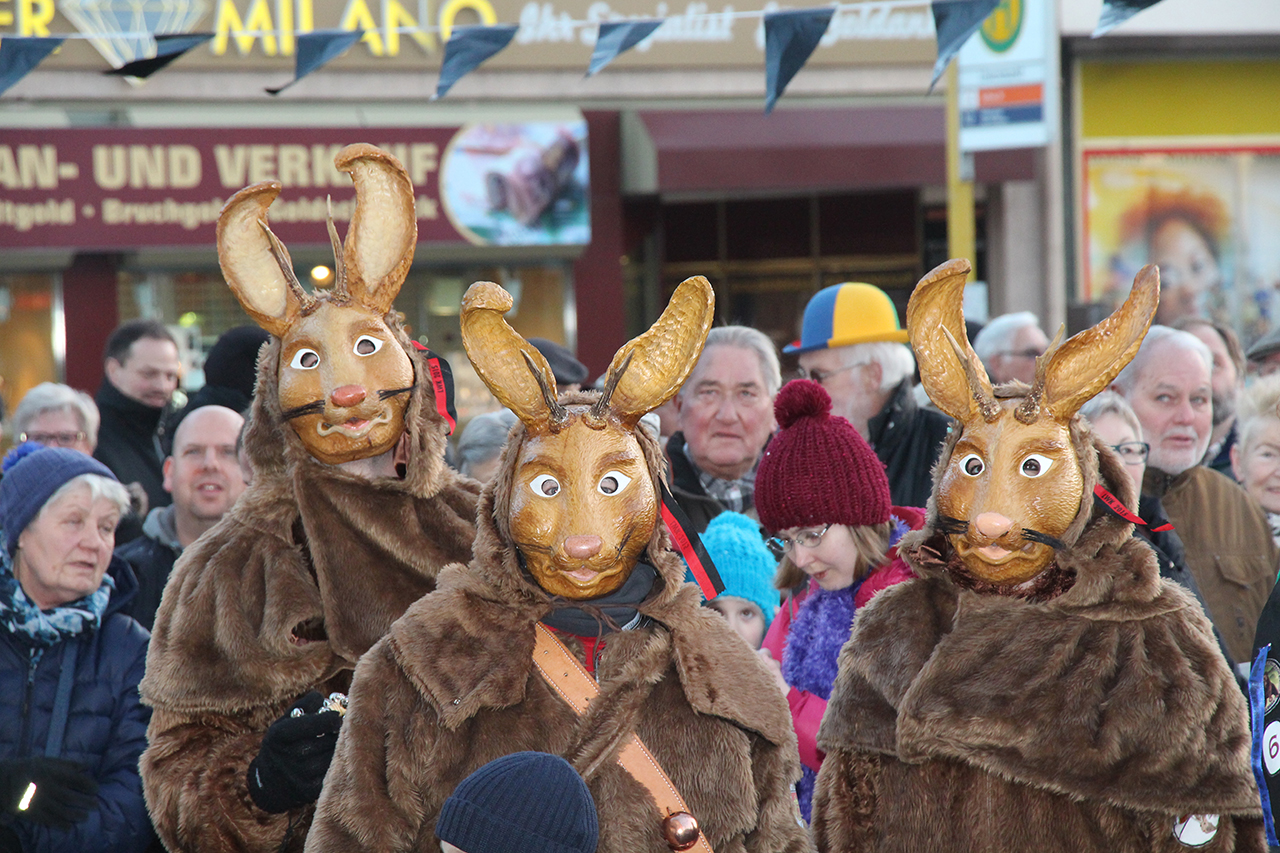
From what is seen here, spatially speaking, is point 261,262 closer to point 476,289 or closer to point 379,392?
point 379,392

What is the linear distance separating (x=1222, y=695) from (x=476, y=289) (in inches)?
67.9

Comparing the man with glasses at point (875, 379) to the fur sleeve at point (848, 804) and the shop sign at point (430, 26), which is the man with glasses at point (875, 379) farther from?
the shop sign at point (430, 26)

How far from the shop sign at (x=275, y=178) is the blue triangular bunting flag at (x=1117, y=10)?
224 inches

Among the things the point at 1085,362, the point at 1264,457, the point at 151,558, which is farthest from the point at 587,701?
the point at 1264,457

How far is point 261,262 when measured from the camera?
126 inches

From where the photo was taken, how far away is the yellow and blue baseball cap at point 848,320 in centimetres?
487

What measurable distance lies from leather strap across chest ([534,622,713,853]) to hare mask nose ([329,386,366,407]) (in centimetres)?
72

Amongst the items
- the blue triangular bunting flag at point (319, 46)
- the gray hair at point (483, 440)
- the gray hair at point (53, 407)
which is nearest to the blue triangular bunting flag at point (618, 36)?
the blue triangular bunting flag at point (319, 46)

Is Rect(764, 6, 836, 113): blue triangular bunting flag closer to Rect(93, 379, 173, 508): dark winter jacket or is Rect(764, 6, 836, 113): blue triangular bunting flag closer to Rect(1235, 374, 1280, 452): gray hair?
Rect(1235, 374, 1280, 452): gray hair

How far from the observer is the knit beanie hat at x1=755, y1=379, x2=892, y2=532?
11.1ft

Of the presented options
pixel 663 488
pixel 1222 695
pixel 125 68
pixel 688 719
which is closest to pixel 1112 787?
pixel 1222 695

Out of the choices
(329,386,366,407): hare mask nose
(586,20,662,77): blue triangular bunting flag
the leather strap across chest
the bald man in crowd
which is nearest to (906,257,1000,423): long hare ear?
the leather strap across chest

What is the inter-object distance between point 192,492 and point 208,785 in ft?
5.60

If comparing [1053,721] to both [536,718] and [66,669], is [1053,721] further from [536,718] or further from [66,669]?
[66,669]
